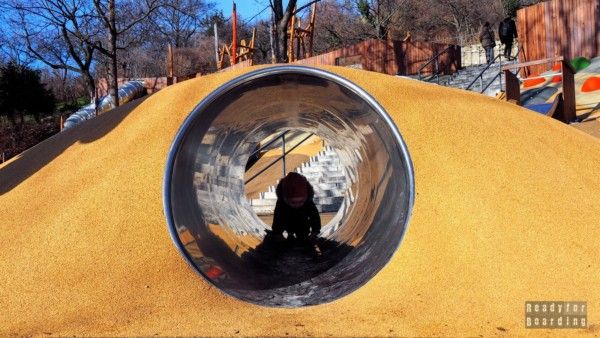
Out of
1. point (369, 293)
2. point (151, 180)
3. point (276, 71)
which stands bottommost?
point (369, 293)

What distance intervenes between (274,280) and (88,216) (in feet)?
9.57

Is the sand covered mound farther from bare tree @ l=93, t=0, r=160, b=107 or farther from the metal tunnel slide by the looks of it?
Result: the metal tunnel slide

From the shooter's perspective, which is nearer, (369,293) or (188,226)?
(188,226)

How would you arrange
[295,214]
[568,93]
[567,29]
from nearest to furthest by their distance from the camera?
1. [295,214]
2. [568,93]
3. [567,29]

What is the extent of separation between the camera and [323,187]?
1515cm

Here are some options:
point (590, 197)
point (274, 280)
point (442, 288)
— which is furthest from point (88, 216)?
point (590, 197)

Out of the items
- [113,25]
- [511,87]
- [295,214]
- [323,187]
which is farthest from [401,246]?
[113,25]

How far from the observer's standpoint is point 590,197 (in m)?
7.34

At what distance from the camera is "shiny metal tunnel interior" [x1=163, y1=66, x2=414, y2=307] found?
175 inches

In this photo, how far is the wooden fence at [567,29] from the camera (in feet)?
64.3

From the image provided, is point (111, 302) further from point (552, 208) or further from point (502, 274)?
point (552, 208)

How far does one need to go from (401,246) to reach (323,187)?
8360mm

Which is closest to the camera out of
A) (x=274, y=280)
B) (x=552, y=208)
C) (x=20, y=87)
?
(x=274, y=280)

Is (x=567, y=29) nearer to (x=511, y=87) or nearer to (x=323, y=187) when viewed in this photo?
(x=511, y=87)
